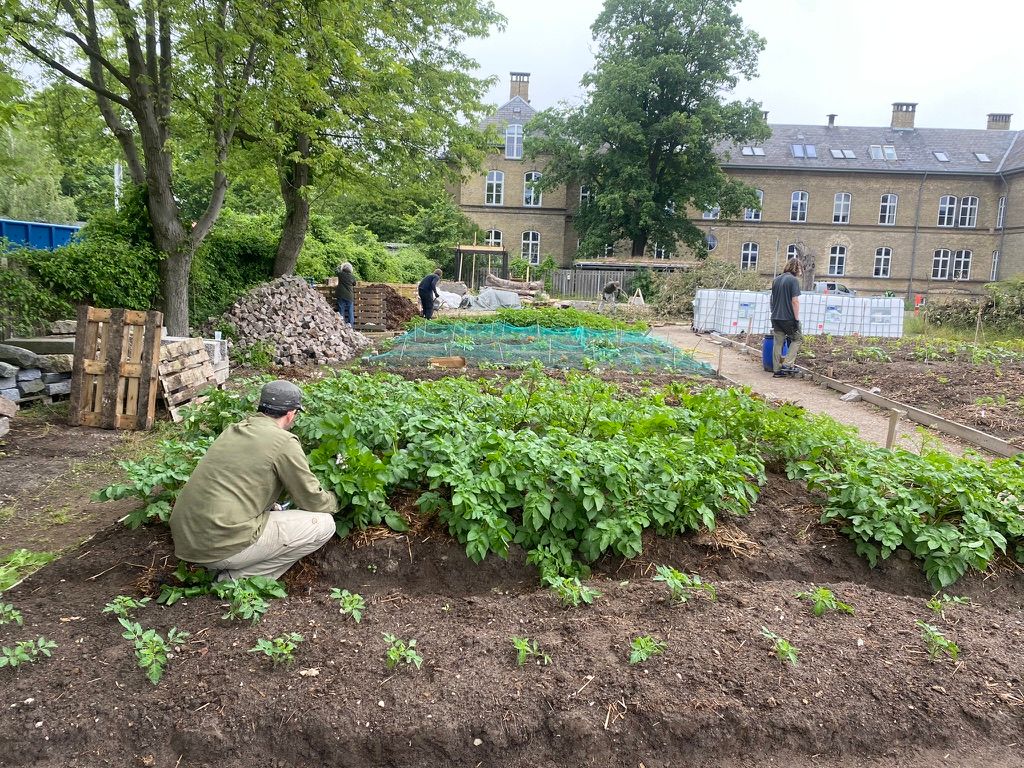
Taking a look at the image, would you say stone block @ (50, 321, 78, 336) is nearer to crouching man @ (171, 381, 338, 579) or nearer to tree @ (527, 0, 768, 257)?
crouching man @ (171, 381, 338, 579)

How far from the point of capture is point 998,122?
47.6m

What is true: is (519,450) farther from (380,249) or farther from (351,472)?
(380,249)

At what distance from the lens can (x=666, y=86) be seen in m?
36.9

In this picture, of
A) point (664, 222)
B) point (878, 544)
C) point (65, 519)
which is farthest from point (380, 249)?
point (878, 544)

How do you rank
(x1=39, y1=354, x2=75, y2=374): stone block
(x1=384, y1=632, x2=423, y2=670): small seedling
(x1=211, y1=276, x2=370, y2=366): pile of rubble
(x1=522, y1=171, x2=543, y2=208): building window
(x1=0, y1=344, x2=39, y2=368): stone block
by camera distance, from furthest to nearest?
(x1=522, y1=171, x2=543, y2=208): building window, (x1=211, y1=276, x2=370, y2=366): pile of rubble, (x1=39, y1=354, x2=75, y2=374): stone block, (x1=0, y1=344, x2=39, y2=368): stone block, (x1=384, y1=632, x2=423, y2=670): small seedling

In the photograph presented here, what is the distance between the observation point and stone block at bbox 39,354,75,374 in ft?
26.7

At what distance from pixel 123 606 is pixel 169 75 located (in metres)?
10.1

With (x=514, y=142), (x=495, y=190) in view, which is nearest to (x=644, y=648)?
(x=495, y=190)

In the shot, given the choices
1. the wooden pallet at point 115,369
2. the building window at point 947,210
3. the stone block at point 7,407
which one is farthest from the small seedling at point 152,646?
the building window at point 947,210

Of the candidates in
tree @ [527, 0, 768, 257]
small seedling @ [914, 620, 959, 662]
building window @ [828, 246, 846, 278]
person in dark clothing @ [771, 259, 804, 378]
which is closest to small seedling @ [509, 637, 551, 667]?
small seedling @ [914, 620, 959, 662]

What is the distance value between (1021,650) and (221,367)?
390 inches

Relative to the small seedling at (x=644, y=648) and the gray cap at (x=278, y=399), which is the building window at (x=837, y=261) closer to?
the small seedling at (x=644, y=648)

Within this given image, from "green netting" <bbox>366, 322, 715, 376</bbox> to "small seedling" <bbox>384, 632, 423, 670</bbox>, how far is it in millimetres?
8172

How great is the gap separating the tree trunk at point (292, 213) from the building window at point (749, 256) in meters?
35.4
